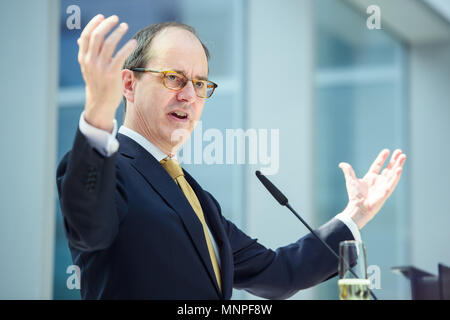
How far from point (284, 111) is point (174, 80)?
87.2 inches

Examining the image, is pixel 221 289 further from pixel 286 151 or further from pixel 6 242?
pixel 286 151

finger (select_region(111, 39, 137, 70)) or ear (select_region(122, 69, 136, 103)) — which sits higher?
ear (select_region(122, 69, 136, 103))

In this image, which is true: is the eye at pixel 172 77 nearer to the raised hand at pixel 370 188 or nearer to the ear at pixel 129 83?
the ear at pixel 129 83

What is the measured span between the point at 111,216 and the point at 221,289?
0.42m

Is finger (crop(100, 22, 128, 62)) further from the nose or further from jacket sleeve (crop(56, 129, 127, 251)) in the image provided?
the nose

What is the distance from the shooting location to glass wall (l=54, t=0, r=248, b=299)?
2.82 m

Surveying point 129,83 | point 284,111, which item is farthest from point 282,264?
point 284,111

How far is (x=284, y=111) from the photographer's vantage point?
12.5 feet

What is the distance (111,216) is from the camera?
4.03 feet

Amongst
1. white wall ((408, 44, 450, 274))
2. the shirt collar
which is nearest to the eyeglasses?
the shirt collar

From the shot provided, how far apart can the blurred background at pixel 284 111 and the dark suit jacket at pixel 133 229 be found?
72cm

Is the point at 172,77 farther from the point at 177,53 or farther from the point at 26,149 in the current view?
the point at 26,149

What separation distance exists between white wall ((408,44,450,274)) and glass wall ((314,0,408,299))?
11 cm
